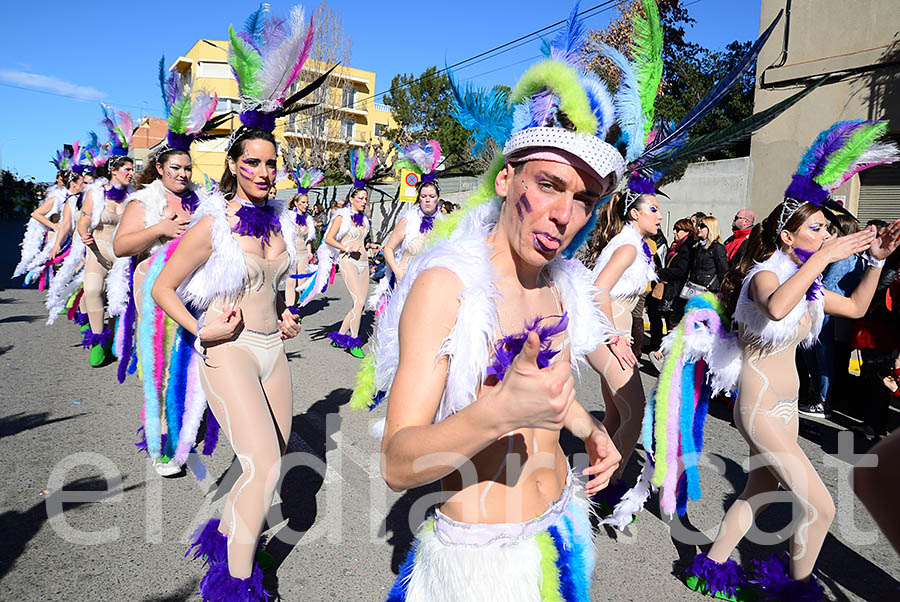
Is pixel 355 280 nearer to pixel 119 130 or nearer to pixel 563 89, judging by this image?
pixel 119 130

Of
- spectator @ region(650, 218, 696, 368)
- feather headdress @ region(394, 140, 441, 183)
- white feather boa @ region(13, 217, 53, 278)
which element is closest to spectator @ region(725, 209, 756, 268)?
spectator @ region(650, 218, 696, 368)

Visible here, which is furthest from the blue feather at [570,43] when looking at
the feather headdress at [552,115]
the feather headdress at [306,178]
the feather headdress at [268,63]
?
the feather headdress at [306,178]

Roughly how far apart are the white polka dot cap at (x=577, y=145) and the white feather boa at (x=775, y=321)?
1.72 m

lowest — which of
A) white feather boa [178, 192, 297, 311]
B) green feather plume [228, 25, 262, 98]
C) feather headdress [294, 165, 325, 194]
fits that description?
white feather boa [178, 192, 297, 311]

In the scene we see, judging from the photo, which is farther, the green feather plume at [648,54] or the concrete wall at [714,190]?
the concrete wall at [714,190]

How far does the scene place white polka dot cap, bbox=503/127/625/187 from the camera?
1552 mm

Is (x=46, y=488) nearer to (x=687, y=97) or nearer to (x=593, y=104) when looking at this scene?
(x=593, y=104)

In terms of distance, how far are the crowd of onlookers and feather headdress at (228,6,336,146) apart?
2586mm

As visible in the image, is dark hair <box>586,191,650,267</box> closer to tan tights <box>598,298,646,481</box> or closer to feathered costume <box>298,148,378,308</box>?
tan tights <box>598,298,646,481</box>

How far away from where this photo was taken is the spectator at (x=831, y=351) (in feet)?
19.5

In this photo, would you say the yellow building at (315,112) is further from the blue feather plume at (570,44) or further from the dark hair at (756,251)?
the blue feather plume at (570,44)

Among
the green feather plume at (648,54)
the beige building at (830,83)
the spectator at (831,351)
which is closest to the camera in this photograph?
the green feather plume at (648,54)

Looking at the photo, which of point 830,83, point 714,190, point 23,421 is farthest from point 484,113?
point 714,190

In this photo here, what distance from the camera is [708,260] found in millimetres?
7191
